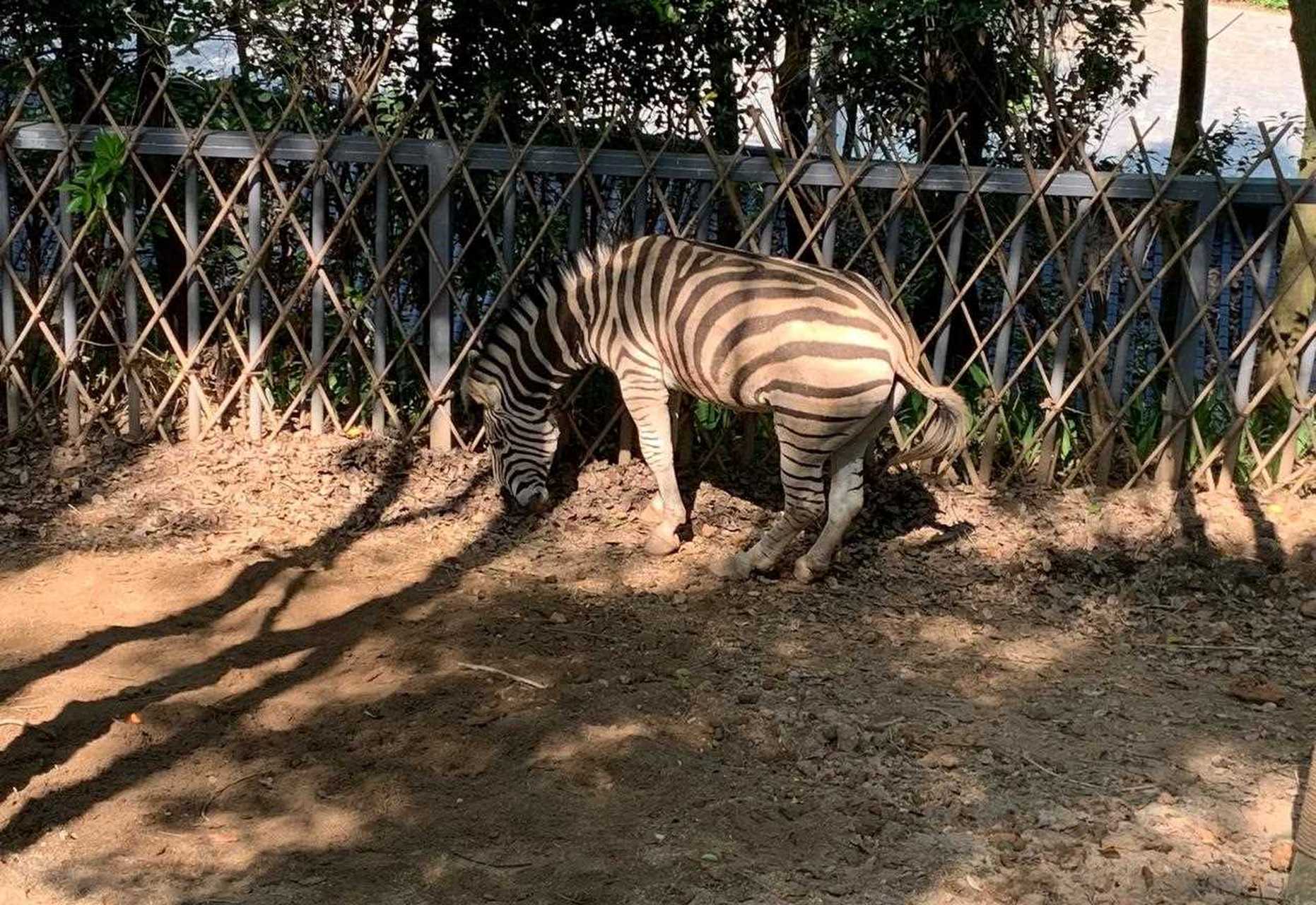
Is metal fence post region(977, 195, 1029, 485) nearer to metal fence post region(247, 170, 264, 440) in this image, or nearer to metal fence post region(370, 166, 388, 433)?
metal fence post region(370, 166, 388, 433)

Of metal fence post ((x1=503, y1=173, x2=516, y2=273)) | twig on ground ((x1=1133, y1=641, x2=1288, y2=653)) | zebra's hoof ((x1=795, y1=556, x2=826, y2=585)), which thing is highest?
metal fence post ((x1=503, y1=173, x2=516, y2=273))

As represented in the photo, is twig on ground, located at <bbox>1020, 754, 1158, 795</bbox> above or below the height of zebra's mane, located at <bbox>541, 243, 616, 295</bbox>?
below

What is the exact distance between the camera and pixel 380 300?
6.74 meters

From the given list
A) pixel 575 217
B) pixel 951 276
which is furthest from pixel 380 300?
pixel 951 276

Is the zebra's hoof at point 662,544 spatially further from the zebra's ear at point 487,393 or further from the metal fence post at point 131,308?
the metal fence post at point 131,308

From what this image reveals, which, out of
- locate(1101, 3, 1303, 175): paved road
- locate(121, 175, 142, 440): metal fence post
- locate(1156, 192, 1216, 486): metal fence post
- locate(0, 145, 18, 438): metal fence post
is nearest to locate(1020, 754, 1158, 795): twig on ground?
locate(1156, 192, 1216, 486): metal fence post

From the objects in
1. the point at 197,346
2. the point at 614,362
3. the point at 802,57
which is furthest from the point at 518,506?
the point at 802,57

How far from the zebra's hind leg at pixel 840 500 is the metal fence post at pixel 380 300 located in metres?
2.40

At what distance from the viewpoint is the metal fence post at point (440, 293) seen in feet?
21.6

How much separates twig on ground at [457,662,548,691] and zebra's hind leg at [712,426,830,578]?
1366 mm

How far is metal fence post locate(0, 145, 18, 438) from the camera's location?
666 centimetres

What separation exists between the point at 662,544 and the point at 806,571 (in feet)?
2.27

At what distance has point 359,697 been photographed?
4.64 meters

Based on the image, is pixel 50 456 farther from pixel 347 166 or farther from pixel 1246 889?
pixel 1246 889
